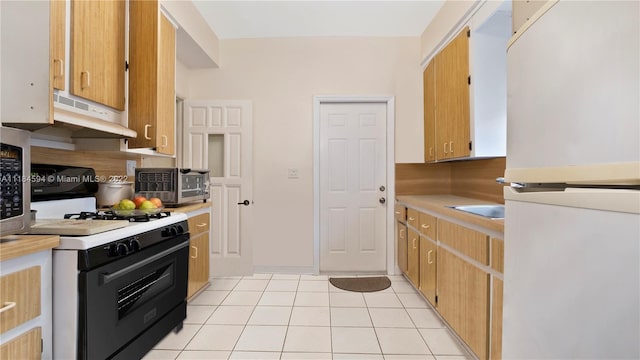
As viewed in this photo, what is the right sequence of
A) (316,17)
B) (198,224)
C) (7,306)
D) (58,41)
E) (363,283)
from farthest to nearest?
1. (363,283)
2. (316,17)
3. (198,224)
4. (58,41)
5. (7,306)

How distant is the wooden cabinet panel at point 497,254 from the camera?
4.75 ft

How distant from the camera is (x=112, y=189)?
2.15m

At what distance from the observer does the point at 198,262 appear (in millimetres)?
2541

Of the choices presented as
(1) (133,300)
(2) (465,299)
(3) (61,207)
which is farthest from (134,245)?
(2) (465,299)

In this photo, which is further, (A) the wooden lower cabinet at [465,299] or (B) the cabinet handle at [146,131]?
→ (B) the cabinet handle at [146,131]

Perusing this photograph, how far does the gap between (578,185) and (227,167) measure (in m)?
3.21

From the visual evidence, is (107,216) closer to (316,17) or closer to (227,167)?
(227,167)

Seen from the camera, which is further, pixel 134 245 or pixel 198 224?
pixel 198 224

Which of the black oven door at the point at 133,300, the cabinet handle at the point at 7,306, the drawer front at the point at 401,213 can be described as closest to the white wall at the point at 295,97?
the drawer front at the point at 401,213

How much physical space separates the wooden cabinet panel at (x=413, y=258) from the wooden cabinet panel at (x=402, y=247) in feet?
0.38

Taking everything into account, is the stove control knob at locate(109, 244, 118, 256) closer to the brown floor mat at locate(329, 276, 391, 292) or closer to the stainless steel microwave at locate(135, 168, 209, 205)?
the stainless steel microwave at locate(135, 168, 209, 205)

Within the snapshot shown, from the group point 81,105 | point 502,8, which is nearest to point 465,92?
point 502,8

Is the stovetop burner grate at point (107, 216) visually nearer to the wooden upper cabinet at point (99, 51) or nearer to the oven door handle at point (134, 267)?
the oven door handle at point (134, 267)

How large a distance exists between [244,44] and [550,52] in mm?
3400
